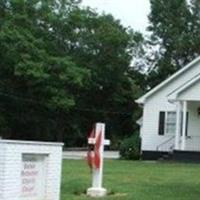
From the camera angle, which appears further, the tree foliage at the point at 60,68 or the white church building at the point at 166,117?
the tree foliage at the point at 60,68

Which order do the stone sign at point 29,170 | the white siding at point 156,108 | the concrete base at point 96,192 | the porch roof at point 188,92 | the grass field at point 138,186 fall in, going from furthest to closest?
the white siding at point 156,108
the porch roof at point 188,92
the grass field at point 138,186
the concrete base at point 96,192
the stone sign at point 29,170

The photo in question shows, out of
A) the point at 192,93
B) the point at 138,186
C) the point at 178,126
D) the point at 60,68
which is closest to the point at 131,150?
the point at 178,126

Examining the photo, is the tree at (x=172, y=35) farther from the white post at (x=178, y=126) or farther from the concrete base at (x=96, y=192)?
the concrete base at (x=96, y=192)

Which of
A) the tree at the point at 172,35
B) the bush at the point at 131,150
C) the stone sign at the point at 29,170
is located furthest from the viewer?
the tree at the point at 172,35

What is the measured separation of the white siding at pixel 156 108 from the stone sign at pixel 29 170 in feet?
98.8

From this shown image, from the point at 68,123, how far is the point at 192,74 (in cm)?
2527

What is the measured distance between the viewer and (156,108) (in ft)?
145

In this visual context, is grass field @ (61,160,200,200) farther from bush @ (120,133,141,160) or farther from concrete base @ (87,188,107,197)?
bush @ (120,133,141,160)

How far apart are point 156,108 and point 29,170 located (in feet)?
103

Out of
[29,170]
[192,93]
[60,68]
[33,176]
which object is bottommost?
[33,176]

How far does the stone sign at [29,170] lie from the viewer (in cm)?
1240

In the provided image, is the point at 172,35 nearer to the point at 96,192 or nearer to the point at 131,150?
the point at 131,150

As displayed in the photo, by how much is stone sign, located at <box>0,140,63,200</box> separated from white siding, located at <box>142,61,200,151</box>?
30108 millimetres

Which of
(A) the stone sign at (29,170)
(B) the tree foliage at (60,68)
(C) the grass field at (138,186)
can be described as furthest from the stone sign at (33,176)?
(B) the tree foliage at (60,68)
